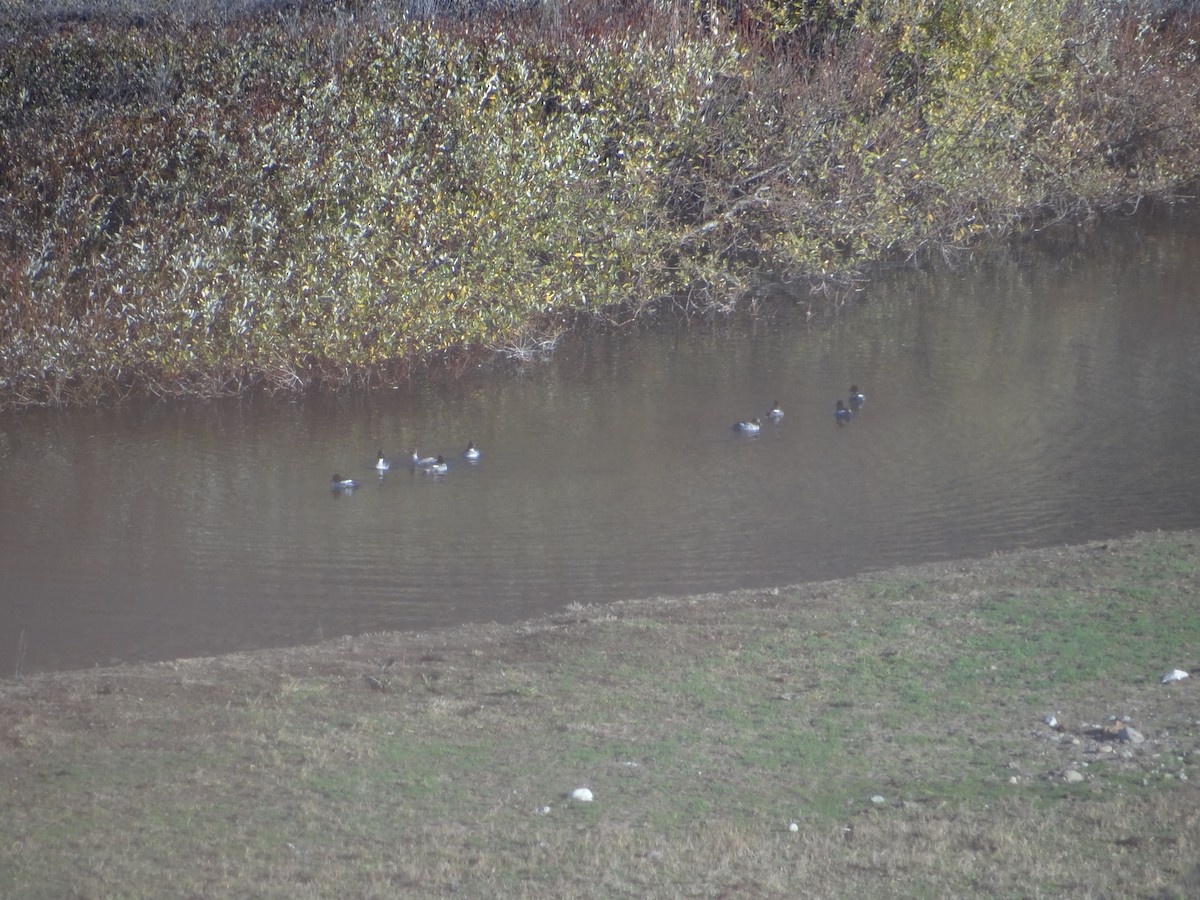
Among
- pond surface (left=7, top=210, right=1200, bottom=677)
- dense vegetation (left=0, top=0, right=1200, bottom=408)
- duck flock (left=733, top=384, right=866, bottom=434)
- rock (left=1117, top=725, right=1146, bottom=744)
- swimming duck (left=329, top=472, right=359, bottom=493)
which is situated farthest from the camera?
dense vegetation (left=0, top=0, right=1200, bottom=408)

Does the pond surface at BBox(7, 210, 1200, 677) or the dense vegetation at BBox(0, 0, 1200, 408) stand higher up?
the dense vegetation at BBox(0, 0, 1200, 408)

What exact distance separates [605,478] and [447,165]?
6.45m

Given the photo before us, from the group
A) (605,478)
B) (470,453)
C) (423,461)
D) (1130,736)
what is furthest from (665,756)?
(470,453)

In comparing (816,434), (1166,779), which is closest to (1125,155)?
(816,434)

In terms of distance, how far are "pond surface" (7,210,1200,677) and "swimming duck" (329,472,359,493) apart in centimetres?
16

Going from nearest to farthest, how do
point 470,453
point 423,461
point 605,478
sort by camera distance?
point 605,478 → point 423,461 → point 470,453

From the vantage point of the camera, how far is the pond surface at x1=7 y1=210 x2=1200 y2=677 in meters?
10.1

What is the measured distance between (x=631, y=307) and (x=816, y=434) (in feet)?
21.9

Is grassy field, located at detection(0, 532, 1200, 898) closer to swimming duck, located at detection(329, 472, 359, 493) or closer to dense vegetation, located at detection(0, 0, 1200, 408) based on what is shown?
swimming duck, located at detection(329, 472, 359, 493)

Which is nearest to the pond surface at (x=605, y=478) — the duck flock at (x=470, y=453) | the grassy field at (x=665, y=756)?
the duck flock at (x=470, y=453)

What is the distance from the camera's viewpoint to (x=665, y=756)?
19.1ft

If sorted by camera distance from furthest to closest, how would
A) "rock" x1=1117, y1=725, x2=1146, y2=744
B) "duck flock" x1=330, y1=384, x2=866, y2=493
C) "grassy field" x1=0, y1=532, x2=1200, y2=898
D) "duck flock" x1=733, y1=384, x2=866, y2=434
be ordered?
"duck flock" x1=733, y1=384, x2=866, y2=434, "duck flock" x1=330, y1=384, x2=866, y2=493, "rock" x1=1117, y1=725, x2=1146, y2=744, "grassy field" x1=0, y1=532, x2=1200, y2=898

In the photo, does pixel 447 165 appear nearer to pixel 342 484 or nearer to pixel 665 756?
pixel 342 484

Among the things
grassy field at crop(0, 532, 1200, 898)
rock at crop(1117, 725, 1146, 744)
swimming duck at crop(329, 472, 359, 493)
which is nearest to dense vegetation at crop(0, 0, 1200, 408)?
swimming duck at crop(329, 472, 359, 493)
